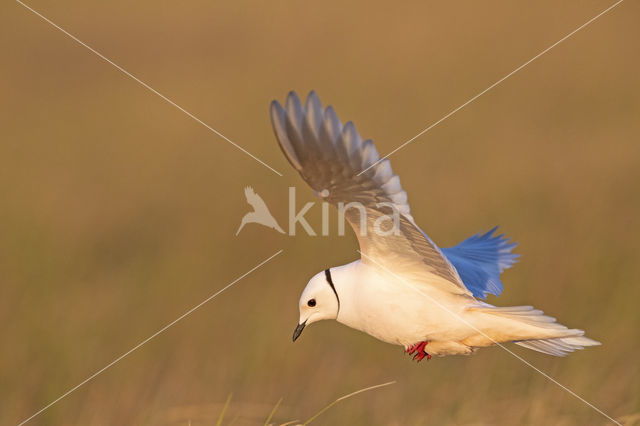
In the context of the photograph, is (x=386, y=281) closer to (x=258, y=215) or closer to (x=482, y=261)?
(x=482, y=261)

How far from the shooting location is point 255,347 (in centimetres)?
559

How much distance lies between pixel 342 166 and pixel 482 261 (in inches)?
56.4

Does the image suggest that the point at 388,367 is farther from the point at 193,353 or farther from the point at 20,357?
the point at 20,357

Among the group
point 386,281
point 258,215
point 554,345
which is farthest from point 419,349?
point 258,215

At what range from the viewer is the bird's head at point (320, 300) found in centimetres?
316

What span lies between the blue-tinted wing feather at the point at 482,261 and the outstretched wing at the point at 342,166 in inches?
28.8

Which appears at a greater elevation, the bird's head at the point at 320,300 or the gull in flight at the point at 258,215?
the gull in flight at the point at 258,215

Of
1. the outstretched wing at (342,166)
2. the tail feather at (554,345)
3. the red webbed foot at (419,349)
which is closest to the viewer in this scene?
the outstretched wing at (342,166)

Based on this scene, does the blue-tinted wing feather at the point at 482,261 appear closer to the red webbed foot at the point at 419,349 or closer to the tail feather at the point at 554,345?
the tail feather at the point at 554,345

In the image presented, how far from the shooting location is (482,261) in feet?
13.1

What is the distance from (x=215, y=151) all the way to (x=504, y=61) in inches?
149

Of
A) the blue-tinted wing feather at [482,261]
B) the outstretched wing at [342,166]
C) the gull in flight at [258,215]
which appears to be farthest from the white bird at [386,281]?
the gull in flight at [258,215]

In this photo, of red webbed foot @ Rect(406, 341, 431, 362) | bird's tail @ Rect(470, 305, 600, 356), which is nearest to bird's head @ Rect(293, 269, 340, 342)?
red webbed foot @ Rect(406, 341, 431, 362)

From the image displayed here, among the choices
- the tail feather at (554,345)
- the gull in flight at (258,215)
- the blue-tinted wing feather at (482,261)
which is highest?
the gull in flight at (258,215)
